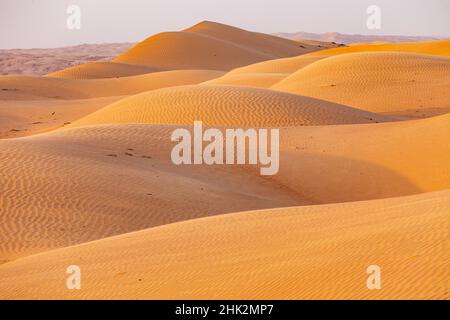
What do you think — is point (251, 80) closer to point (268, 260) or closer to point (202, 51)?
point (202, 51)

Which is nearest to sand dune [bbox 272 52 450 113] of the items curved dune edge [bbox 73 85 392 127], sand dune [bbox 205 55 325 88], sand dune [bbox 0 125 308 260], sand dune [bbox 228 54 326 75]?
sand dune [bbox 205 55 325 88]

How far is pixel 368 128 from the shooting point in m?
22.6

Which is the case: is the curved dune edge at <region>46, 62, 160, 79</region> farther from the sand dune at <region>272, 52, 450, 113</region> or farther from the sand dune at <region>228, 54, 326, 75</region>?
the sand dune at <region>272, 52, 450, 113</region>

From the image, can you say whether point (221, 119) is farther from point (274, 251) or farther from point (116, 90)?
point (116, 90)

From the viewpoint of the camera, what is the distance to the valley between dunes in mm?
7348

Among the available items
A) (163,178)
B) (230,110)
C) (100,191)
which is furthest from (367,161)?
(230,110)

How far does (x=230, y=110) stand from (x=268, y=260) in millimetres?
18340

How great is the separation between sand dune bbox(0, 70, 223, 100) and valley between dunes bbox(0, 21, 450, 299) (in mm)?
8207

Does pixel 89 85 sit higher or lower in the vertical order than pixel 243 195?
higher

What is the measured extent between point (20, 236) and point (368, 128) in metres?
12.9

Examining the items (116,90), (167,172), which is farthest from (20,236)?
(116,90)

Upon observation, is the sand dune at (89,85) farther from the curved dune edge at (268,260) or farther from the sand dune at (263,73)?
the curved dune edge at (268,260)

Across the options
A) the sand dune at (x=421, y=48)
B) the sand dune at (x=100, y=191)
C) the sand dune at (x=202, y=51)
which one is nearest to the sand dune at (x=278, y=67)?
the sand dune at (x=421, y=48)

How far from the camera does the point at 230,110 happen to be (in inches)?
1024
